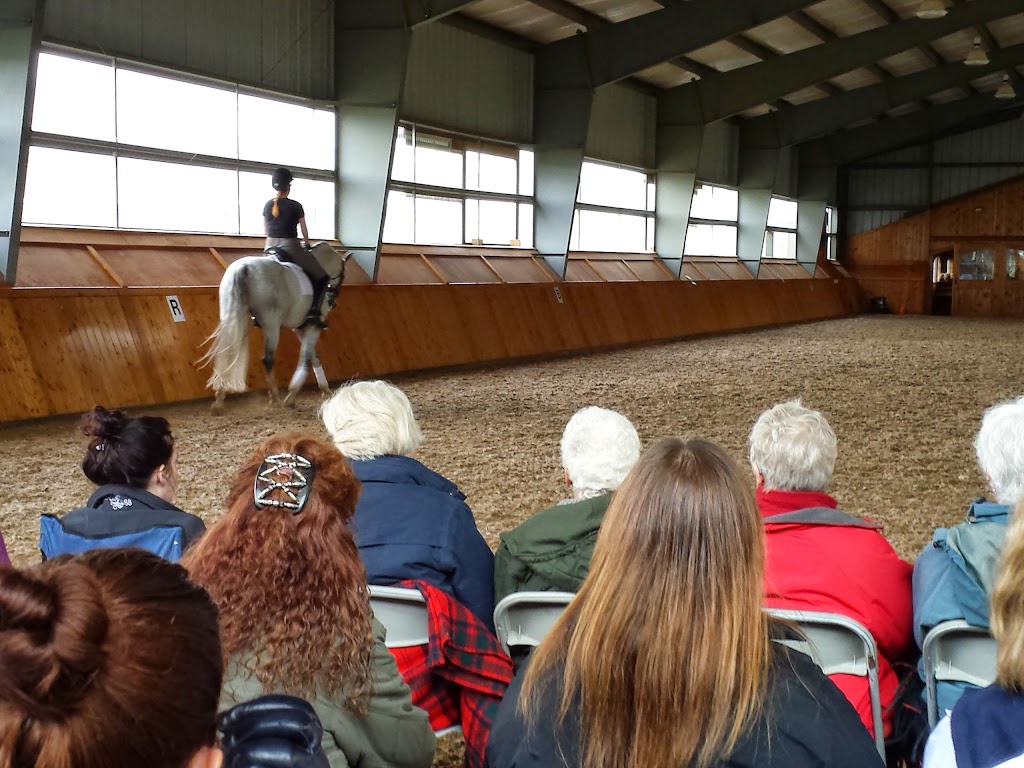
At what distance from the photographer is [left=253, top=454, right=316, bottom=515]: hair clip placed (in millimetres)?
1844

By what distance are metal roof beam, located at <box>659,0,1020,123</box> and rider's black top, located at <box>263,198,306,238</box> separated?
26.4ft

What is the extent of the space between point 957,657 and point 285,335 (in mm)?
9766

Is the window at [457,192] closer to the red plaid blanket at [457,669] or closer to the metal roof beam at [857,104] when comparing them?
the metal roof beam at [857,104]

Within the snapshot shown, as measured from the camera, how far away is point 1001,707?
148cm

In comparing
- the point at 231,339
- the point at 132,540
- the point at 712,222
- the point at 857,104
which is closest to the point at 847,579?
the point at 132,540

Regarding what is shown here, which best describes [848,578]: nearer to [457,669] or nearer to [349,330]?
[457,669]

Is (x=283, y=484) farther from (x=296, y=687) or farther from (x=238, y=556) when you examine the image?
(x=296, y=687)

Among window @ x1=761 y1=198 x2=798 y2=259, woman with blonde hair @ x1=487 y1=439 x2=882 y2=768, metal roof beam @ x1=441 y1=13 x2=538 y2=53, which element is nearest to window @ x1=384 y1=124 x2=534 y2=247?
metal roof beam @ x1=441 y1=13 x2=538 y2=53

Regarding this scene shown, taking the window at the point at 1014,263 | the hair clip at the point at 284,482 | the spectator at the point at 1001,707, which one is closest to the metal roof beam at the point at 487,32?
the hair clip at the point at 284,482

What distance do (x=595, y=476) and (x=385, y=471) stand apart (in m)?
0.56

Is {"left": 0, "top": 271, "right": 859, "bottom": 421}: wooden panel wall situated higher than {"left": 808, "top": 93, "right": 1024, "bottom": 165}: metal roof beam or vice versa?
{"left": 808, "top": 93, "right": 1024, "bottom": 165}: metal roof beam

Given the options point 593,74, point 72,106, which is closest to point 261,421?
point 72,106

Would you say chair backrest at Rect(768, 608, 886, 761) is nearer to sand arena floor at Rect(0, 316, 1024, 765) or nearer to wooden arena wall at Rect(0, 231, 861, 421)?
sand arena floor at Rect(0, 316, 1024, 765)

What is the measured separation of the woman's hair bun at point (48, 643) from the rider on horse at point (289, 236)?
346 inches
